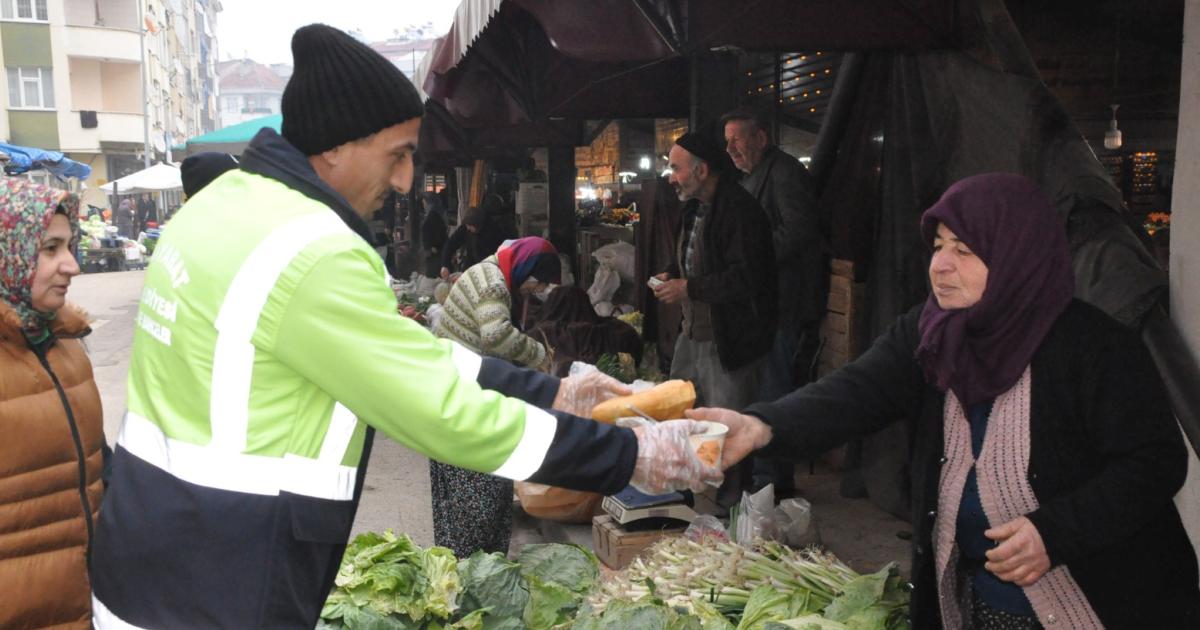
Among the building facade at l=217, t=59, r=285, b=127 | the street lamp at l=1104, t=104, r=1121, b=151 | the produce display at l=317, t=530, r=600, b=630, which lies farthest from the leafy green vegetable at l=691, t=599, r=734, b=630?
the building facade at l=217, t=59, r=285, b=127

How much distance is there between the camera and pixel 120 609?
2045 millimetres

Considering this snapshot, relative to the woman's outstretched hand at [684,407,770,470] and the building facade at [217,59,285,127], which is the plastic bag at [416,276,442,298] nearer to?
the woman's outstretched hand at [684,407,770,470]

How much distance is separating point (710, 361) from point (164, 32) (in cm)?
6232

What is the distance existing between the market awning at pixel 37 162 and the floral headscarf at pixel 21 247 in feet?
48.4

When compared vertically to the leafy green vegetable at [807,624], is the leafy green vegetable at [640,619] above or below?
below

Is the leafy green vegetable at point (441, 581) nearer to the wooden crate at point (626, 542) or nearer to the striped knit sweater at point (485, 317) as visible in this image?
the wooden crate at point (626, 542)

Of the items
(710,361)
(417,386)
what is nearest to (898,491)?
(710,361)

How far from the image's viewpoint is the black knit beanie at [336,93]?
6.86ft

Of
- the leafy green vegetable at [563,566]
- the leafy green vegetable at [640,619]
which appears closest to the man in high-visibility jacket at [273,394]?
the leafy green vegetable at [640,619]

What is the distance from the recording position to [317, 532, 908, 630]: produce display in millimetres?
Answer: 3443

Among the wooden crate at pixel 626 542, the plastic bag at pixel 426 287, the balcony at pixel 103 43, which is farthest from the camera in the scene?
the balcony at pixel 103 43

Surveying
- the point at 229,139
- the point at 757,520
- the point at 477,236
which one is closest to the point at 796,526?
the point at 757,520

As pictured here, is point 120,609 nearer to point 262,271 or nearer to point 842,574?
point 262,271

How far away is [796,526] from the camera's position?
450 cm
